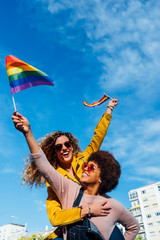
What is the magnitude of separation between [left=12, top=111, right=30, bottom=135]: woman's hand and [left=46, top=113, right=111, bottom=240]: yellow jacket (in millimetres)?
954

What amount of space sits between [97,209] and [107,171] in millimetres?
475

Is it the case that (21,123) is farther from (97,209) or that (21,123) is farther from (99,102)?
(99,102)

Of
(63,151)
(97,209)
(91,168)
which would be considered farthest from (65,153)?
(97,209)

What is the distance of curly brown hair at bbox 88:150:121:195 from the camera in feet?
9.52

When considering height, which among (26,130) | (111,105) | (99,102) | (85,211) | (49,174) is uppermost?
(99,102)

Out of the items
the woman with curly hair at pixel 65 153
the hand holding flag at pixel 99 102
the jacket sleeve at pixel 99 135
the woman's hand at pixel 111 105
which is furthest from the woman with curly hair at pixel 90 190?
the hand holding flag at pixel 99 102

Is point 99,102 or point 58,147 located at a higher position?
point 99,102

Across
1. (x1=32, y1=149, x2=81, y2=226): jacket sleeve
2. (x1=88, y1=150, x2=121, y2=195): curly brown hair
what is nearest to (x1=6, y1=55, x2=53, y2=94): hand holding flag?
(x1=32, y1=149, x2=81, y2=226): jacket sleeve

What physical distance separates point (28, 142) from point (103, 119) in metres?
2.09

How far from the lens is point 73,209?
2.54 metres

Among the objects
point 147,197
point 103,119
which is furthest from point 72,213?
point 147,197

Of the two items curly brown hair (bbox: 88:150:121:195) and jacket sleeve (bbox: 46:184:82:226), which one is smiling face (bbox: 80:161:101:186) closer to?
curly brown hair (bbox: 88:150:121:195)

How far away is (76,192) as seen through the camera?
2.79 meters

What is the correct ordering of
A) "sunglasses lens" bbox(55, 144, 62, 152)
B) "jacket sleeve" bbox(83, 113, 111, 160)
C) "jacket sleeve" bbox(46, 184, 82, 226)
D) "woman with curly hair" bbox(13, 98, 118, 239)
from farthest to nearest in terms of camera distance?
"jacket sleeve" bbox(83, 113, 111, 160), "sunglasses lens" bbox(55, 144, 62, 152), "woman with curly hair" bbox(13, 98, 118, 239), "jacket sleeve" bbox(46, 184, 82, 226)
